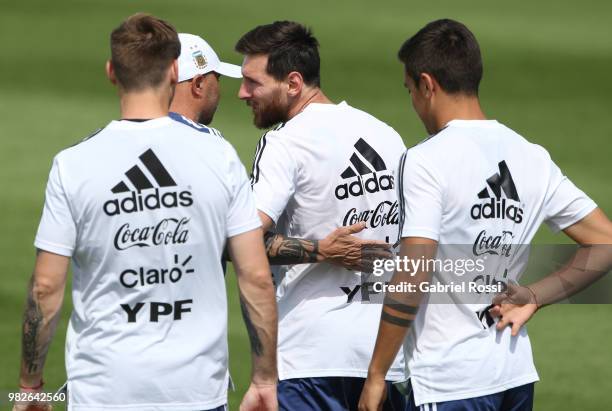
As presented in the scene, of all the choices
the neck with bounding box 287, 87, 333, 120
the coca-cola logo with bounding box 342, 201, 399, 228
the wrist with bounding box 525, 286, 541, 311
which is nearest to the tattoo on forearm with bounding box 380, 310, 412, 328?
the wrist with bounding box 525, 286, 541, 311

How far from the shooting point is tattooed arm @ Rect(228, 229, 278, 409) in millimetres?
3814

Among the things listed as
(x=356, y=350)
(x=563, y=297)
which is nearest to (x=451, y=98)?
(x=563, y=297)

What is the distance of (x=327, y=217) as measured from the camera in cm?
475

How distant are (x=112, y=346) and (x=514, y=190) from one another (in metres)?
1.46

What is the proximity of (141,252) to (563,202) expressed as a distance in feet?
4.98

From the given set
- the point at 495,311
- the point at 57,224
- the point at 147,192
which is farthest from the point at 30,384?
the point at 495,311

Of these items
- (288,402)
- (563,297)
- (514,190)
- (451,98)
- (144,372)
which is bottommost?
(288,402)

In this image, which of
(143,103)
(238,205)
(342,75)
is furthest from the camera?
(342,75)

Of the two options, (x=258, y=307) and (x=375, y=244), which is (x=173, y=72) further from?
(x=375, y=244)

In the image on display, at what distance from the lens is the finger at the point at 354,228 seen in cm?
467

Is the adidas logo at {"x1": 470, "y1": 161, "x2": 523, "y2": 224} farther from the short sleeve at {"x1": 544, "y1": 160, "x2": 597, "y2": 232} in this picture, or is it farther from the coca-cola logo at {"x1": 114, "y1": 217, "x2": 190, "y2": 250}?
the coca-cola logo at {"x1": 114, "y1": 217, "x2": 190, "y2": 250}

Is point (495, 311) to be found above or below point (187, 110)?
below

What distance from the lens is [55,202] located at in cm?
360

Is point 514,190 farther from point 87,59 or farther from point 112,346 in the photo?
point 87,59
